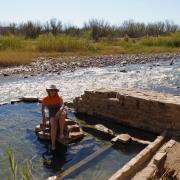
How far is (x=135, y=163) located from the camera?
629 cm

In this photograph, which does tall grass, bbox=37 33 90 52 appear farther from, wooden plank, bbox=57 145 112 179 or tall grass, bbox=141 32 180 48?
wooden plank, bbox=57 145 112 179

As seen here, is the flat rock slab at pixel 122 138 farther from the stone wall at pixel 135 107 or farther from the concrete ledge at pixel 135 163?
the stone wall at pixel 135 107

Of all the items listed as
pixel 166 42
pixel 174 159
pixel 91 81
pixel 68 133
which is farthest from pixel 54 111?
pixel 166 42

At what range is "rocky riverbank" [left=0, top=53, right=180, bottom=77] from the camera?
19812mm

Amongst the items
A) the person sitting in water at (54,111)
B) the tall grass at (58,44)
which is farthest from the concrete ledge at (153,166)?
the tall grass at (58,44)

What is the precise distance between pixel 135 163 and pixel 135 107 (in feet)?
10.1

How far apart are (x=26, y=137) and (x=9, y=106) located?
3409mm

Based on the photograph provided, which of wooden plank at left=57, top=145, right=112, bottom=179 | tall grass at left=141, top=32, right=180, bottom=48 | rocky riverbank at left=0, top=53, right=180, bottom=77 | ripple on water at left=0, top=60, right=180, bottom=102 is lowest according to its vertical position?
wooden plank at left=57, top=145, right=112, bottom=179

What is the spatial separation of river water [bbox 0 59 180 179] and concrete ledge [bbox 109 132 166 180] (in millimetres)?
538

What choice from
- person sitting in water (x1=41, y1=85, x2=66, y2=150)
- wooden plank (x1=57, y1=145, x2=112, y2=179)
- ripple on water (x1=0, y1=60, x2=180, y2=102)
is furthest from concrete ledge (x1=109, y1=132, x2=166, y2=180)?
ripple on water (x1=0, y1=60, x2=180, y2=102)

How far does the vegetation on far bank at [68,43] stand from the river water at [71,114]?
5679 mm

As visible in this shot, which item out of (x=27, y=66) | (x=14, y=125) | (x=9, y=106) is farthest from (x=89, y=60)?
(x=14, y=125)

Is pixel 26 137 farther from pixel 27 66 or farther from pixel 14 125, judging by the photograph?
pixel 27 66

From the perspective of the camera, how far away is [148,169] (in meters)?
6.00
